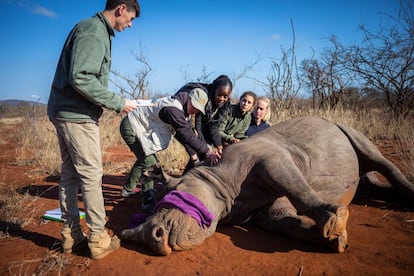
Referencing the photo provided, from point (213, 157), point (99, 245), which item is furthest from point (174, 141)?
point (99, 245)

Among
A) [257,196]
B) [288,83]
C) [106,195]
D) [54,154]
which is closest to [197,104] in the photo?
[257,196]

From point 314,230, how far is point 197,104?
Result: 74.2 inches

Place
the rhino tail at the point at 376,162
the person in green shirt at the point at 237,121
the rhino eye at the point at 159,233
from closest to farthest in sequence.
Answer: the rhino eye at the point at 159,233 < the rhino tail at the point at 376,162 < the person in green shirt at the point at 237,121

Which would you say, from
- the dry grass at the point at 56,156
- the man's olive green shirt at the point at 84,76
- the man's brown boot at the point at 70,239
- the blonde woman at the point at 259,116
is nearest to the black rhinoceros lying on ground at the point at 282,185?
the man's brown boot at the point at 70,239

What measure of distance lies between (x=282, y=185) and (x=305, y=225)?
0.43m

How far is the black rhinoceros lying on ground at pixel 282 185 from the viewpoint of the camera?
8.20 ft

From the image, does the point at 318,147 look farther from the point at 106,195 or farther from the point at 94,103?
the point at 106,195

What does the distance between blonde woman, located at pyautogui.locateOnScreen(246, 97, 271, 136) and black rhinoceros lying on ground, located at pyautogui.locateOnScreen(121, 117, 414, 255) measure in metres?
1.57

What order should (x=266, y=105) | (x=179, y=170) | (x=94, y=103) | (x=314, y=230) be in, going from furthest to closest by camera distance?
1. (x=179, y=170)
2. (x=266, y=105)
3. (x=314, y=230)
4. (x=94, y=103)

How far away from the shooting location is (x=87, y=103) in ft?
7.95

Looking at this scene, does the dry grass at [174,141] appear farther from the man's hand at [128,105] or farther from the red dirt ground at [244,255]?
the man's hand at [128,105]

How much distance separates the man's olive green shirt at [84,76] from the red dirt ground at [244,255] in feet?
4.19

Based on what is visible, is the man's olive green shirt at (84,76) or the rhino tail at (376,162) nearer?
the man's olive green shirt at (84,76)

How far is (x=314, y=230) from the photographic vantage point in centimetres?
263
